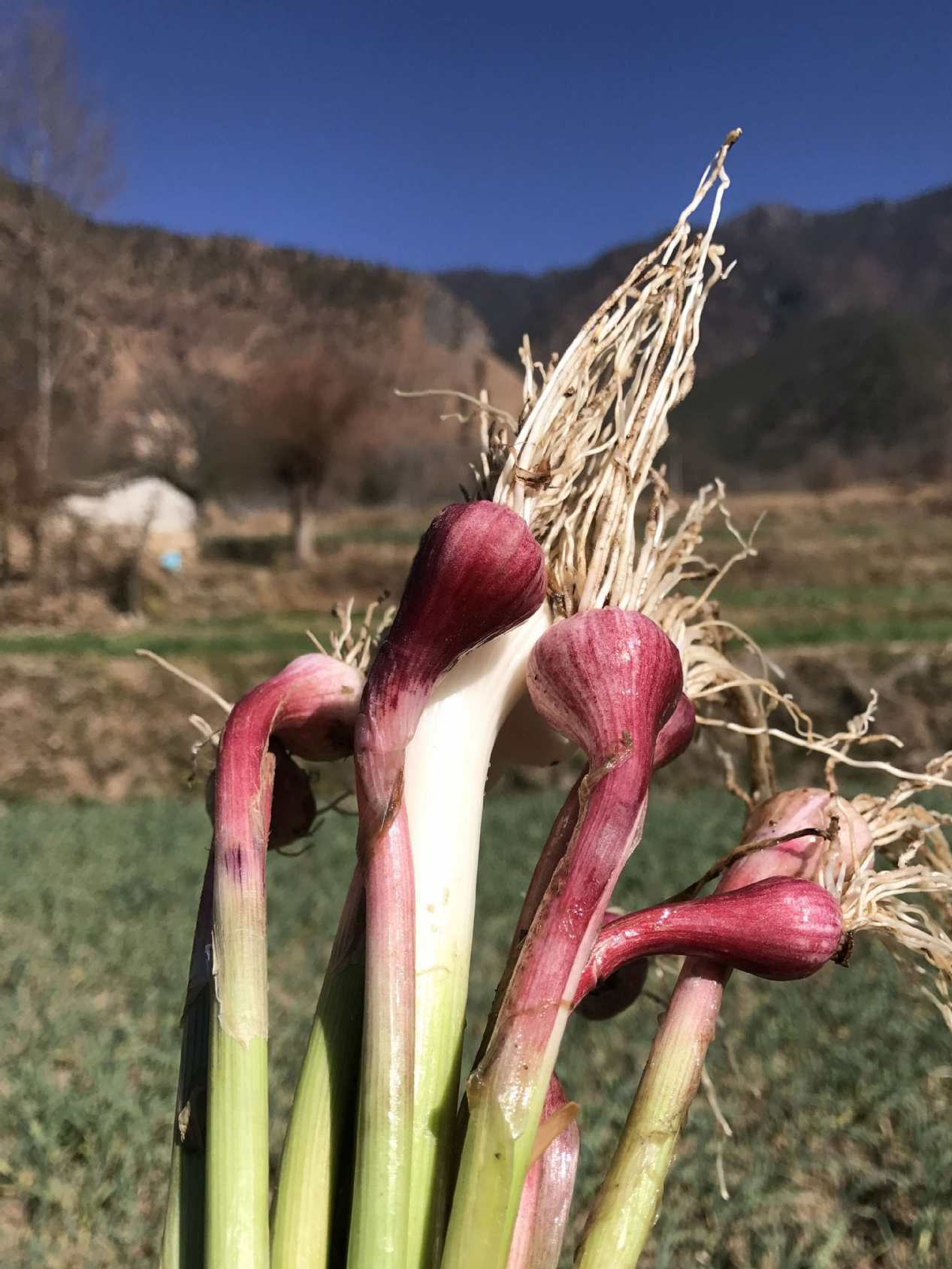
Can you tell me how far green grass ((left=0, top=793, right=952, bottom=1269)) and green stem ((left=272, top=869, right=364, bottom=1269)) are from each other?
4.11ft

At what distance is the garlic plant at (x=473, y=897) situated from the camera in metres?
0.62

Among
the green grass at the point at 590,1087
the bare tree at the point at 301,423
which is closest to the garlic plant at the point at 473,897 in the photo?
the green grass at the point at 590,1087

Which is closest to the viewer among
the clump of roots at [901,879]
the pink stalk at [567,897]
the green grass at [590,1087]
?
the pink stalk at [567,897]

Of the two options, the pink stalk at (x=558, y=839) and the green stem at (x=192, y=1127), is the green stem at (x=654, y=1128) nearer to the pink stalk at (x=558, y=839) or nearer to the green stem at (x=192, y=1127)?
the pink stalk at (x=558, y=839)

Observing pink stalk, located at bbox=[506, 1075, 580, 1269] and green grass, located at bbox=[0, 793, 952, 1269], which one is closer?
pink stalk, located at bbox=[506, 1075, 580, 1269]

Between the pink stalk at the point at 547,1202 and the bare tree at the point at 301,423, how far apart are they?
19180 millimetres

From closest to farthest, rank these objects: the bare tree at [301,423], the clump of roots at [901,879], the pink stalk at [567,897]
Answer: the pink stalk at [567,897], the clump of roots at [901,879], the bare tree at [301,423]

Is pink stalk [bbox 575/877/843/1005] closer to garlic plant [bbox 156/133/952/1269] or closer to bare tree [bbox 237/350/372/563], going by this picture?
garlic plant [bbox 156/133/952/1269]

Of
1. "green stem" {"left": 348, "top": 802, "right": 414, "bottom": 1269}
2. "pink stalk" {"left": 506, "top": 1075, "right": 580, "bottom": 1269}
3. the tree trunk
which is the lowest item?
the tree trunk

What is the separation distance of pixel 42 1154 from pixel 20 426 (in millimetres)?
16319

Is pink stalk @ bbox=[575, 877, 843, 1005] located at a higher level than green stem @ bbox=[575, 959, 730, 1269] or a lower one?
higher

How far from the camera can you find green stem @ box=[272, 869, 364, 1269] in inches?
25.2

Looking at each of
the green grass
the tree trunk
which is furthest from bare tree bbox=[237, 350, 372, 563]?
the green grass

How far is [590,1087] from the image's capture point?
8.22 ft
